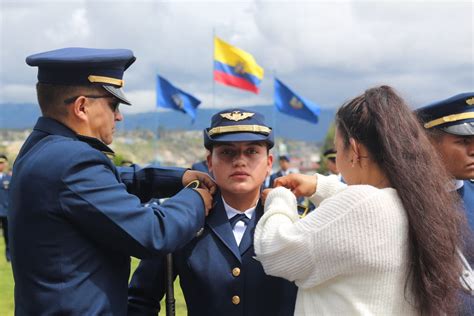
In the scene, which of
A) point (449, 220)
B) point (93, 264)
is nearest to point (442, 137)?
point (449, 220)

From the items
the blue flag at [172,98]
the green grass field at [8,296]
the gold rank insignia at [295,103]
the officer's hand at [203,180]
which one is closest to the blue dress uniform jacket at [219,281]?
the officer's hand at [203,180]

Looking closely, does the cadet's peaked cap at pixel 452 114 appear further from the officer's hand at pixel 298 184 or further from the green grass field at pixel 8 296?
the green grass field at pixel 8 296

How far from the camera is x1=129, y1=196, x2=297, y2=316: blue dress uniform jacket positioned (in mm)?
2670

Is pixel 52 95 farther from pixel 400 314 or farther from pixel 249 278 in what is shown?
pixel 400 314

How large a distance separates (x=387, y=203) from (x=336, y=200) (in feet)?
0.60

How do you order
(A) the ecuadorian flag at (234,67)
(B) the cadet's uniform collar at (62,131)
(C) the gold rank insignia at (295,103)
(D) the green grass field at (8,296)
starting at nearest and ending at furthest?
(B) the cadet's uniform collar at (62,131) < (D) the green grass field at (8,296) < (A) the ecuadorian flag at (234,67) < (C) the gold rank insignia at (295,103)

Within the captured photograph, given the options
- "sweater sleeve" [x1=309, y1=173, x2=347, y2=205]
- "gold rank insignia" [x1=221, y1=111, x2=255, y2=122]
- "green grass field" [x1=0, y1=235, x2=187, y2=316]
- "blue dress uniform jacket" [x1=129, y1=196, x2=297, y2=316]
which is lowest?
"green grass field" [x1=0, y1=235, x2=187, y2=316]

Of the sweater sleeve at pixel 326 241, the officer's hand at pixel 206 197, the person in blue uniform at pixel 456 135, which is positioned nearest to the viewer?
the sweater sleeve at pixel 326 241

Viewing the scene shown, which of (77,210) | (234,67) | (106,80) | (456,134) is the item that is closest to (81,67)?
(106,80)

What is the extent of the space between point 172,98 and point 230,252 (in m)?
18.8

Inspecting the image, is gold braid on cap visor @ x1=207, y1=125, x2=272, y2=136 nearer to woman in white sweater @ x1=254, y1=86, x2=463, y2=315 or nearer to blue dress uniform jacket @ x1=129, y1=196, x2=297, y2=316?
blue dress uniform jacket @ x1=129, y1=196, x2=297, y2=316

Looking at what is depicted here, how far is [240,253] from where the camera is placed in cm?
274

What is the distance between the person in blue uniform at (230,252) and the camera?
268 cm

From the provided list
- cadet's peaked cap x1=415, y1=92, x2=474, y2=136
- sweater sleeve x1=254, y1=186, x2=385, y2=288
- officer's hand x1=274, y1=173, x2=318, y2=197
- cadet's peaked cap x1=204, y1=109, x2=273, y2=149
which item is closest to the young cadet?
cadet's peaked cap x1=415, y1=92, x2=474, y2=136
